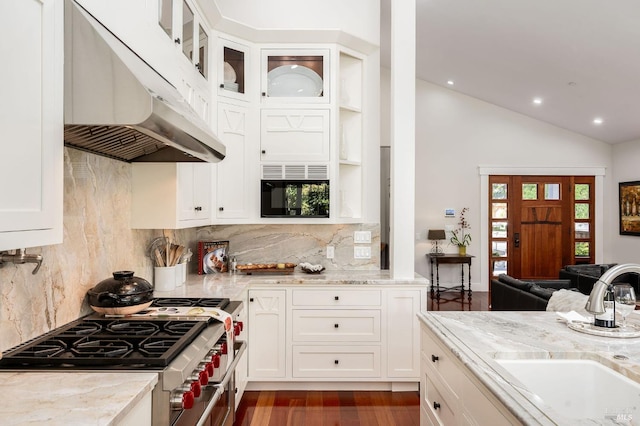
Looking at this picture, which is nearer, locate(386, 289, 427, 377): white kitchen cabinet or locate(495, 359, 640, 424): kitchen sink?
locate(495, 359, 640, 424): kitchen sink

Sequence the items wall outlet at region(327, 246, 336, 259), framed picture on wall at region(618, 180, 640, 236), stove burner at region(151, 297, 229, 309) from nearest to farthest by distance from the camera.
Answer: stove burner at region(151, 297, 229, 309), wall outlet at region(327, 246, 336, 259), framed picture on wall at region(618, 180, 640, 236)

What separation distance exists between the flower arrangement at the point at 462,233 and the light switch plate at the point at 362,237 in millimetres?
4287

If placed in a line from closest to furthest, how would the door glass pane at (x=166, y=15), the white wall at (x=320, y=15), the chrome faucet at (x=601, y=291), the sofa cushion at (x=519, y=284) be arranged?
the chrome faucet at (x=601, y=291)
the door glass pane at (x=166, y=15)
the white wall at (x=320, y=15)
the sofa cushion at (x=519, y=284)

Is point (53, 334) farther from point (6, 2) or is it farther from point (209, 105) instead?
point (209, 105)

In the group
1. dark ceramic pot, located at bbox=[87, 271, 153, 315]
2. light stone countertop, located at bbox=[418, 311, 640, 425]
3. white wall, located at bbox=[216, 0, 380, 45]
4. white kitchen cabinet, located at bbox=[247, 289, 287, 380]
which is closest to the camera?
light stone countertop, located at bbox=[418, 311, 640, 425]

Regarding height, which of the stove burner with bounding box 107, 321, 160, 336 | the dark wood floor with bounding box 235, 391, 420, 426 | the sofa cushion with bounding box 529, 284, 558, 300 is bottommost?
the dark wood floor with bounding box 235, 391, 420, 426

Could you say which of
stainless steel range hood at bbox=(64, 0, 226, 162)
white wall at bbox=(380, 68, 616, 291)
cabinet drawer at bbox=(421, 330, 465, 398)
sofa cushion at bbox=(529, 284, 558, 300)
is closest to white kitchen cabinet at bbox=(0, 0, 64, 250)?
stainless steel range hood at bbox=(64, 0, 226, 162)

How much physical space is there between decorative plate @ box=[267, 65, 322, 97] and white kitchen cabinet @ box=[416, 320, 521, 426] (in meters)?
2.31

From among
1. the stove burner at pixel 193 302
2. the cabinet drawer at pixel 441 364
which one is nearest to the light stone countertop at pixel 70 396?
the stove burner at pixel 193 302

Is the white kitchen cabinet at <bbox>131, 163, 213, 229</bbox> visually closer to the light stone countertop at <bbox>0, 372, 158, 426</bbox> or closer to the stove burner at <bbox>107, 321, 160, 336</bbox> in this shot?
the stove burner at <bbox>107, 321, 160, 336</bbox>

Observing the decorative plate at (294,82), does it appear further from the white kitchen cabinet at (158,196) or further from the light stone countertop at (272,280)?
the light stone countertop at (272,280)

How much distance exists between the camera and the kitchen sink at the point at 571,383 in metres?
1.44

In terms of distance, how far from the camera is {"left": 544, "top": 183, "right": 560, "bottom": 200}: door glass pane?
8.04 m

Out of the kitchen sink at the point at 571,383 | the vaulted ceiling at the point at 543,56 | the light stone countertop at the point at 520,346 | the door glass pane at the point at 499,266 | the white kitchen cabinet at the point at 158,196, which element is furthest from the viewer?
the door glass pane at the point at 499,266
